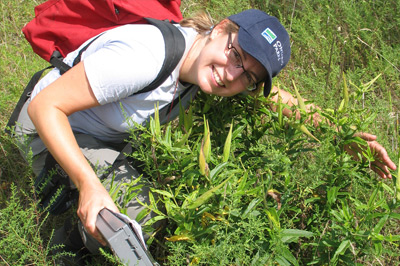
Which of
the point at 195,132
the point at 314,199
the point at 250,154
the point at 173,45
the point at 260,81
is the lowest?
the point at 314,199

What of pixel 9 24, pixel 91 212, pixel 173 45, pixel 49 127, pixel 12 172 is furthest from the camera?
pixel 9 24

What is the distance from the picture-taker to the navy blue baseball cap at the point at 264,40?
81.2 inches

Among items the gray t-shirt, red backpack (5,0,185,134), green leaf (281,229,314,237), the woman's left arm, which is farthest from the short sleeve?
green leaf (281,229,314,237)

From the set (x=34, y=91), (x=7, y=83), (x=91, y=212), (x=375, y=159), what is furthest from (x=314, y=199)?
(x=7, y=83)

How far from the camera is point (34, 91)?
228 cm

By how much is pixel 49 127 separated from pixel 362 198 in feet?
5.42

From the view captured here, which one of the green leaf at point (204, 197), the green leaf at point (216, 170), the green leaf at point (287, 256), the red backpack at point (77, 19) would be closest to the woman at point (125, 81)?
the red backpack at point (77, 19)

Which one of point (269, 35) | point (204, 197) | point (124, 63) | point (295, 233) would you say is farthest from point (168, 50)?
point (295, 233)

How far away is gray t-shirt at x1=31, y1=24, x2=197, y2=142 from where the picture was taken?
6.30ft

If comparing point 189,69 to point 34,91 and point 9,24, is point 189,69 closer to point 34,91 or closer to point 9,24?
point 34,91

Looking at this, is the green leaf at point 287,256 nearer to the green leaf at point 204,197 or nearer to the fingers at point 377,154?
the green leaf at point 204,197

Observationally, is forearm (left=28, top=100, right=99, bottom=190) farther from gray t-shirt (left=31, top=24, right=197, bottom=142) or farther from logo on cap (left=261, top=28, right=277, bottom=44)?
logo on cap (left=261, top=28, right=277, bottom=44)

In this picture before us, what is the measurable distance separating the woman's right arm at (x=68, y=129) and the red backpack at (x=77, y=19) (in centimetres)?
42

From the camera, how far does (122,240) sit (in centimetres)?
164
